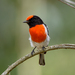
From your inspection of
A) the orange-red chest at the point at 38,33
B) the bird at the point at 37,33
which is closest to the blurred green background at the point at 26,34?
the bird at the point at 37,33

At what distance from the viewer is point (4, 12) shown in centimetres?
614

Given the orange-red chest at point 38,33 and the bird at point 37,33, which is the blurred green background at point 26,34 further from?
the orange-red chest at point 38,33

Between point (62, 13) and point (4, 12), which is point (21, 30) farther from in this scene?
point (62, 13)

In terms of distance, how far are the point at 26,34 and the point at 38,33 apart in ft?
9.96

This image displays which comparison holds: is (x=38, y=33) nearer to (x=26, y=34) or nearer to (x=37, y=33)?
(x=37, y=33)

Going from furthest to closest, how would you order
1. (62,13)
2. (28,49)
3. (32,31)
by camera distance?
(28,49)
(62,13)
(32,31)

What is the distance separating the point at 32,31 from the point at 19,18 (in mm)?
3271

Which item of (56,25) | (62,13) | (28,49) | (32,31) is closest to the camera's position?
(32,31)

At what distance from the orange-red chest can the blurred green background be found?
2.07m

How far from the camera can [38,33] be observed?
10.9ft

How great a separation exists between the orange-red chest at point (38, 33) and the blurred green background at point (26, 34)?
6.80ft

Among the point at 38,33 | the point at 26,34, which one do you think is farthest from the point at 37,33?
the point at 26,34

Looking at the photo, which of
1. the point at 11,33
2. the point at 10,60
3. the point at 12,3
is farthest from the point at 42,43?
the point at 12,3

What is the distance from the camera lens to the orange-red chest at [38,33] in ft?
10.9
